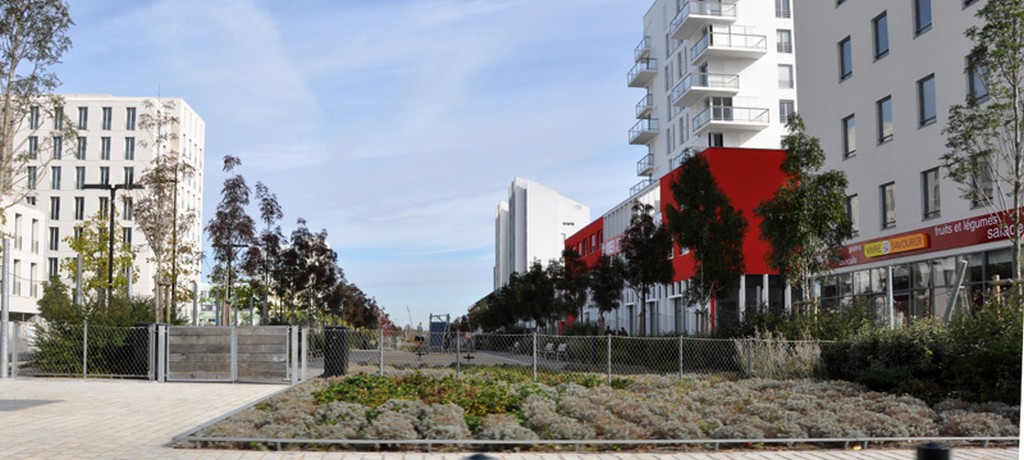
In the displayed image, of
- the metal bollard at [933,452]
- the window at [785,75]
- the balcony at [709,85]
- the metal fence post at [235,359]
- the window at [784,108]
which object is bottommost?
the metal fence post at [235,359]

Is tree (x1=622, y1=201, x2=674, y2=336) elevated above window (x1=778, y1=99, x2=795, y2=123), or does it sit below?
below

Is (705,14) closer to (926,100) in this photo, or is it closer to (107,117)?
(926,100)

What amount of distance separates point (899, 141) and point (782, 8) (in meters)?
33.2

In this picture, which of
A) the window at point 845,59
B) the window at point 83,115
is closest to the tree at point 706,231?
the window at point 845,59

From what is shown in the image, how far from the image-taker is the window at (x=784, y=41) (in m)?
64.0

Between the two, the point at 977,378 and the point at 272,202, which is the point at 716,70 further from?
the point at 977,378

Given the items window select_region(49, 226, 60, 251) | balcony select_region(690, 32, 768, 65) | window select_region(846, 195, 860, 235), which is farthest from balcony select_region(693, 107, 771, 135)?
window select_region(49, 226, 60, 251)

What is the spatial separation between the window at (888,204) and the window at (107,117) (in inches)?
2905

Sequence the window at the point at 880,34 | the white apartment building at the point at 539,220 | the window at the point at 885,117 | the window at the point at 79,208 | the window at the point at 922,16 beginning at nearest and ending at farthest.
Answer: the window at the point at 922,16 → the window at the point at 885,117 → the window at the point at 880,34 → the window at the point at 79,208 → the white apartment building at the point at 539,220

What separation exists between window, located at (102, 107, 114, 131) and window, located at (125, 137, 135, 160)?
2123 millimetres

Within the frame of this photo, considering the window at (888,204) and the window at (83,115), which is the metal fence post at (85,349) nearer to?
the window at (888,204)

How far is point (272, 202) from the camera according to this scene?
43594 millimetres

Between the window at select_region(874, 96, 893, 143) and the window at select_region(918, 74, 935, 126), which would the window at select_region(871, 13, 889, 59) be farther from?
the window at select_region(918, 74, 935, 126)

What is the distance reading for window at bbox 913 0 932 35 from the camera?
3195cm
